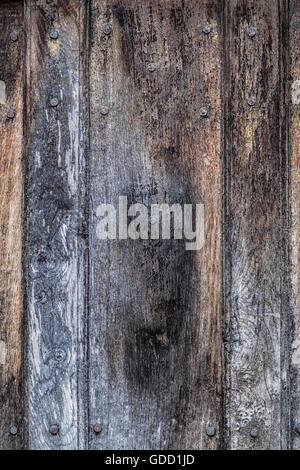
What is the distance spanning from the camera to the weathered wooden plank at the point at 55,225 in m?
1.03

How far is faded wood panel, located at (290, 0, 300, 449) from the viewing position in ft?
3.28

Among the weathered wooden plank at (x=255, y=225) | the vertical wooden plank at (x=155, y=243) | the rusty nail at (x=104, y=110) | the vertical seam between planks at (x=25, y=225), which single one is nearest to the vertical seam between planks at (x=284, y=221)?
the weathered wooden plank at (x=255, y=225)

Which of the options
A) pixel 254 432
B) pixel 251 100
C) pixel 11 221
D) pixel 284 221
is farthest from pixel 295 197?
pixel 11 221

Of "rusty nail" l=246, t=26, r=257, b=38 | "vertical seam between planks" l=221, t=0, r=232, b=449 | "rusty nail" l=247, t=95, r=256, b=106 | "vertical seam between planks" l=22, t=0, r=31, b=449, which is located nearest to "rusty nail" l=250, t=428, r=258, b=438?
"vertical seam between planks" l=221, t=0, r=232, b=449

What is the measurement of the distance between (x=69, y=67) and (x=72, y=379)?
609 mm

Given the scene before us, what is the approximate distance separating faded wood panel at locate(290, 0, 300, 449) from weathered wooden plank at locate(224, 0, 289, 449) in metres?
0.02

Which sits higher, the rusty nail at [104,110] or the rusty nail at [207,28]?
the rusty nail at [207,28]

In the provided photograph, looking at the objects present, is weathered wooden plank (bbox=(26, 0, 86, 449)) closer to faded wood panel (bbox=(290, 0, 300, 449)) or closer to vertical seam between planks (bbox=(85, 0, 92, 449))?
vertical seam between planks (bbox=(85, 0, 92, 449))

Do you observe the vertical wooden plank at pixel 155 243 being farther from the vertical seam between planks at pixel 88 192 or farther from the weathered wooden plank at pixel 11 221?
the weathered wooden plank at pixel 11 221

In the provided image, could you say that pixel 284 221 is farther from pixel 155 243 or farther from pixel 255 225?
pixel 155 243

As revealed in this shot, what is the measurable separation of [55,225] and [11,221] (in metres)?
0.09

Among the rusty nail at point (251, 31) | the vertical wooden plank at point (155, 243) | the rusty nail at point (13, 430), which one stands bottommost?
the rusty nail at point (13, 430)

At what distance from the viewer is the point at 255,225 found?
1015 mm
